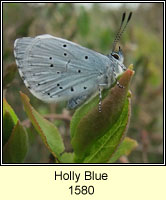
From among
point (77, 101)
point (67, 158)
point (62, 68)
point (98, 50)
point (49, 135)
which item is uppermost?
point (98, 50)

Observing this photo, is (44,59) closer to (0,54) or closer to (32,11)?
(0,54)

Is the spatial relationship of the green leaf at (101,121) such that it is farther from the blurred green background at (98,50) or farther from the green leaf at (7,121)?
the blurred green background at (98,50)

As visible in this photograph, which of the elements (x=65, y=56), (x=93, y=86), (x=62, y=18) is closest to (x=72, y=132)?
(x=93, y=86)

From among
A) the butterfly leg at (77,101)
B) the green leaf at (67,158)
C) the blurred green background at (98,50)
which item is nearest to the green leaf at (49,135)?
the green leaf at (67,158)

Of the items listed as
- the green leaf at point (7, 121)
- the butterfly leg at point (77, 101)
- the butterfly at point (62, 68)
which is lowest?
the green leaf at point (7, 121)

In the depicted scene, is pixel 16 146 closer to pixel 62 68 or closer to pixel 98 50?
pixel 62 68

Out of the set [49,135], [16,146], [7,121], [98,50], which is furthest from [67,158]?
[98,50]
